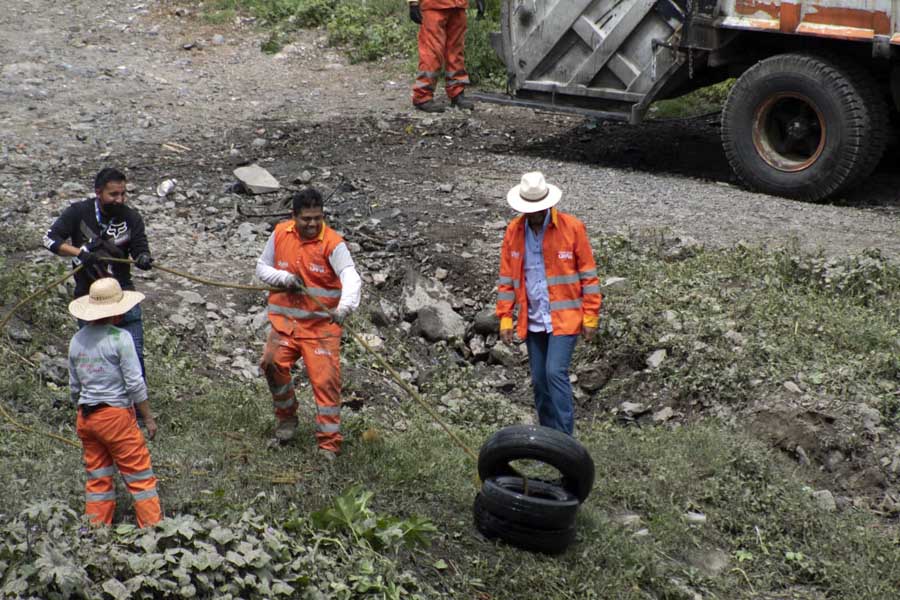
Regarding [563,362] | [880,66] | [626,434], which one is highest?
[880,66]

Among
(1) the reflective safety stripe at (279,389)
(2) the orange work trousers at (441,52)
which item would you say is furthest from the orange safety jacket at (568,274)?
(2) the orange work trousers at (441,52)

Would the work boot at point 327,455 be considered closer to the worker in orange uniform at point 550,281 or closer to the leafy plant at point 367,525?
the leafy plant at point 367,525

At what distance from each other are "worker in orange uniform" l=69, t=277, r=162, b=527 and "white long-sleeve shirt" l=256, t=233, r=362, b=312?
87cm

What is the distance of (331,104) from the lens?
12.1 metres

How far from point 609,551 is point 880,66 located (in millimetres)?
5373

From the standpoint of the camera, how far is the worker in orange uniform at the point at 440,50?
11.8 m

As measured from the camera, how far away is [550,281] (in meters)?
5.77

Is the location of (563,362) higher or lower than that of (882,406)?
higher

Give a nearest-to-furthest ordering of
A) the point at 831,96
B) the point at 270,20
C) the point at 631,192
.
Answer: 1. the point at 831,96
2. the point at 631,192
3. the point at 270,20

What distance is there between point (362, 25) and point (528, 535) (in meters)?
10.2

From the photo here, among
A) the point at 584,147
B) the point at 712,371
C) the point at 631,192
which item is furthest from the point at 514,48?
the point at 712,371

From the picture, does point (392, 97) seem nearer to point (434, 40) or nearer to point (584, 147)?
point (434, 40)

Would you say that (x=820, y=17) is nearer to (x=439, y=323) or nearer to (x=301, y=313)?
(x=439, y=323)

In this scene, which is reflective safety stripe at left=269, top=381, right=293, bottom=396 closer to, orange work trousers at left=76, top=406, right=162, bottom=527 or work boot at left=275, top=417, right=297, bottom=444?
work boot at left=275, top=417, right=297, bottom=444
